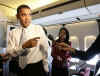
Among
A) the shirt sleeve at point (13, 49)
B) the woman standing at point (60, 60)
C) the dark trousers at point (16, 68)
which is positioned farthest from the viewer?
the woman standing at point (60, 60)

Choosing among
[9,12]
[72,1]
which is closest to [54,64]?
[72,1]

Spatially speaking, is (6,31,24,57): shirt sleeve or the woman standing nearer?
(6,31,24,57): shirt sleeve

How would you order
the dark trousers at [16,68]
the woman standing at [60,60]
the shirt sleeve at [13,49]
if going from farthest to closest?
the woman standing at [60,60] < the dark trousers at [16,68] < the shirt sleeve at [13,49]

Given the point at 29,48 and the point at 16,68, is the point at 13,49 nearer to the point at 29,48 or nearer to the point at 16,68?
the point at 29,48

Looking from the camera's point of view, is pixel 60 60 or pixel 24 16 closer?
pixel 24 16

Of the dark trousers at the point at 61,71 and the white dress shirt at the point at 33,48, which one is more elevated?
the white dress shirt at the point at 33,48

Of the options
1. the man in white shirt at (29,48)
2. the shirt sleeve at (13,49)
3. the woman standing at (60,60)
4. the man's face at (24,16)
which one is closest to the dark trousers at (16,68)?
the man in white shirt at (29,48)

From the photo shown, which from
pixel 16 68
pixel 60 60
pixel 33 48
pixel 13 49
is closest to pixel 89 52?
pixel 33 48

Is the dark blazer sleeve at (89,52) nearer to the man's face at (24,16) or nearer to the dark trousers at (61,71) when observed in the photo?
the man's face at (24,16)

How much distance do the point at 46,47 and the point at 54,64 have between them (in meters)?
1.40

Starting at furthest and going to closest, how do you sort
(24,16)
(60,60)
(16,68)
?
(60,60) < (16,68) < (24,16)

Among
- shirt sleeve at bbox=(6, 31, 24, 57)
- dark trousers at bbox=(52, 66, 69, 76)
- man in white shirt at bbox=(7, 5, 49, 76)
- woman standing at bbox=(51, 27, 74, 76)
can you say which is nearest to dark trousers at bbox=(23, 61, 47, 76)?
man in white shirt at bbox=(7, 5, 49, 76)

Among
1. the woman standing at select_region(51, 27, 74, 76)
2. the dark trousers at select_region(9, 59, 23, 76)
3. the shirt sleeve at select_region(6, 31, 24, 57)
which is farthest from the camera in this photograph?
the woman standing at select_region(51, 27, 74, 76)

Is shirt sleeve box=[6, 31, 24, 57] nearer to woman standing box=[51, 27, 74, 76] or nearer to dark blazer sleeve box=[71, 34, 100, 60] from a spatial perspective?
dark blazer sleeve box=[71, 34, 100, 60]
